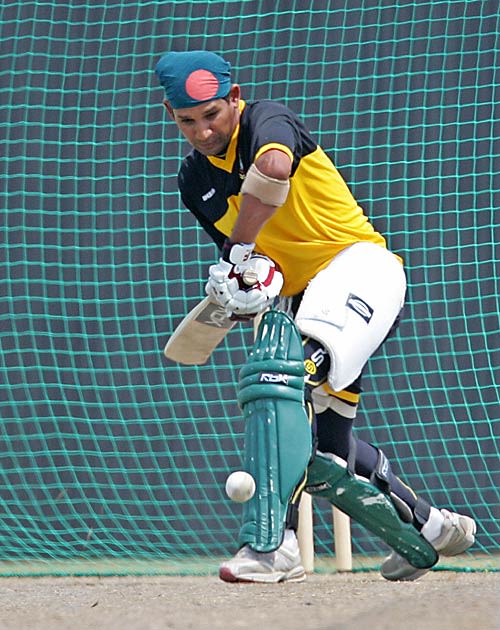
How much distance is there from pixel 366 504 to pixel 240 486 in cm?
89

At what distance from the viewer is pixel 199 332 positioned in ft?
13.1

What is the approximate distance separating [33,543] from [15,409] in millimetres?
704

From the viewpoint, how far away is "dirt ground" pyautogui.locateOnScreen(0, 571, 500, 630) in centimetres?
285

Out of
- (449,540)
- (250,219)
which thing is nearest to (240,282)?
(250,219)

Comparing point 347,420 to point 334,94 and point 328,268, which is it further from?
point 334,94

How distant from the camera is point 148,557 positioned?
20.2 ft

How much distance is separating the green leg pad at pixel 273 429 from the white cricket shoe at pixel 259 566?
36mm

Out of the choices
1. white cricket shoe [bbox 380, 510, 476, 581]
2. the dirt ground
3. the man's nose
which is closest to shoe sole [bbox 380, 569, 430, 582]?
white cricket shoe [bbox 380, 510, 476, 581]

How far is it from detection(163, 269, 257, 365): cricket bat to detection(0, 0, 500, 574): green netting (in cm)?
213

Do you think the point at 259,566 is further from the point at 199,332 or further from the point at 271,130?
the point at 271,130

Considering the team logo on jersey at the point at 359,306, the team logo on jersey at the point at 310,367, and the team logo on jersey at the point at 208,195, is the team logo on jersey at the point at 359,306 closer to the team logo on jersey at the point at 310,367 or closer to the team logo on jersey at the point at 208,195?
the team logo on jersey at the point at 310,367

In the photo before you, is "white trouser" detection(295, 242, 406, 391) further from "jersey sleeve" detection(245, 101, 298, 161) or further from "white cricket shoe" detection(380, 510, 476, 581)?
"white cricket shoe" detection(380, 510, 476, 581)

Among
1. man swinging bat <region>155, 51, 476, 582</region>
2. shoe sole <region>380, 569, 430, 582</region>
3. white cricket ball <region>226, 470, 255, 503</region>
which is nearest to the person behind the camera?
white cricket ball <region>226, 470, 255, 503</region>

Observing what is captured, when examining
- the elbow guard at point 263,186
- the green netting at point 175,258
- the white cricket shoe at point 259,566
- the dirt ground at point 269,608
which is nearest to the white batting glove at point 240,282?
the elbow guard at point 263,186
